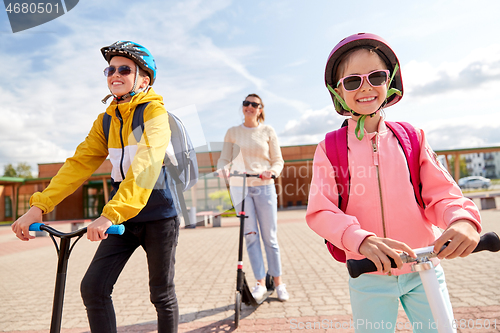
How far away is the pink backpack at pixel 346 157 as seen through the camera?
1.63m

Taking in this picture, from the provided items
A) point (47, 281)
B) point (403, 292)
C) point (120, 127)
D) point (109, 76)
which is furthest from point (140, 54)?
point (47, 281)

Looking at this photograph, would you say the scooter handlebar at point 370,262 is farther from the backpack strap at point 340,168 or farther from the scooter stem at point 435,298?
the backpack strap at point 340,168

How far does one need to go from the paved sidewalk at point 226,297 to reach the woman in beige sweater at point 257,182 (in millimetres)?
462

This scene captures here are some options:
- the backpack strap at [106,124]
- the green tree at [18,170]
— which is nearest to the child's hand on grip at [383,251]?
the backpack strap at [106,124]

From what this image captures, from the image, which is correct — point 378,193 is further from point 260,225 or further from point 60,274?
point 260,225

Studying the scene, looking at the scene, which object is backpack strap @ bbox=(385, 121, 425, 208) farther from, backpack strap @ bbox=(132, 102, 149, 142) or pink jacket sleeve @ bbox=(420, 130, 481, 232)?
backpack strap @ bbox=(132, 102, 149, 142)

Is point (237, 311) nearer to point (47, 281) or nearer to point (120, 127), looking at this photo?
point (120, 127)

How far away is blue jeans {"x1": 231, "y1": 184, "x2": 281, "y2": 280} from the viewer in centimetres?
405

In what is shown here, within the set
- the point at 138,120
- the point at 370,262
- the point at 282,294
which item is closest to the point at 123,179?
the point at 138,120

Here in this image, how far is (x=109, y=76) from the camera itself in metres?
2.36

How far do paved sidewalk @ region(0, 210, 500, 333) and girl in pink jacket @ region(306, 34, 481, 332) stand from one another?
189cm

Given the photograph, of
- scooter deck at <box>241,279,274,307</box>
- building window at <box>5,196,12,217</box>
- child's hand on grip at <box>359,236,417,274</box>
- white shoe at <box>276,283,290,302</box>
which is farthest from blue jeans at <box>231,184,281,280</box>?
building window at <box>5,196,12,217</box>

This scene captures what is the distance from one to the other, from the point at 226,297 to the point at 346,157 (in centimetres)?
336

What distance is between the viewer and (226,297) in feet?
14.7
